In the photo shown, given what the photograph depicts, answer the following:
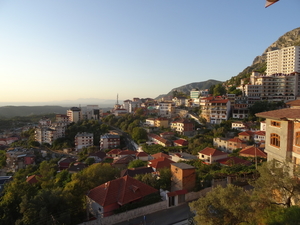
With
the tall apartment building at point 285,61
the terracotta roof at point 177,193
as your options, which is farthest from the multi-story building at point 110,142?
the tall apartment building at point 285,61

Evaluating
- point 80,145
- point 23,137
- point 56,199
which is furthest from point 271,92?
point 23,137

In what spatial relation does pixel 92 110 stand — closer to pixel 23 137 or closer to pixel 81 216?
pixel 23 137

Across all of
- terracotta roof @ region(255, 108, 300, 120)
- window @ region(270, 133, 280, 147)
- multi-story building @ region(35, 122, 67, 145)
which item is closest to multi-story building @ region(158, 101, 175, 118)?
multi-story building @ region(35, 122, 67, 145)

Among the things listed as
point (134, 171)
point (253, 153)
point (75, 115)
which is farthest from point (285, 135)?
point (75, 115)

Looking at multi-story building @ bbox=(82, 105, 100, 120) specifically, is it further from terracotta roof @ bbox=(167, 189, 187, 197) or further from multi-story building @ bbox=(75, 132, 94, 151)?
terracotta roof @ bbox=(167, 189, 187, 197)

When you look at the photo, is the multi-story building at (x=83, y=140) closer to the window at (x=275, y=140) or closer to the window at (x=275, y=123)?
the window at (x=275, y=140)

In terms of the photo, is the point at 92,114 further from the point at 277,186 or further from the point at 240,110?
the point at 277,186
